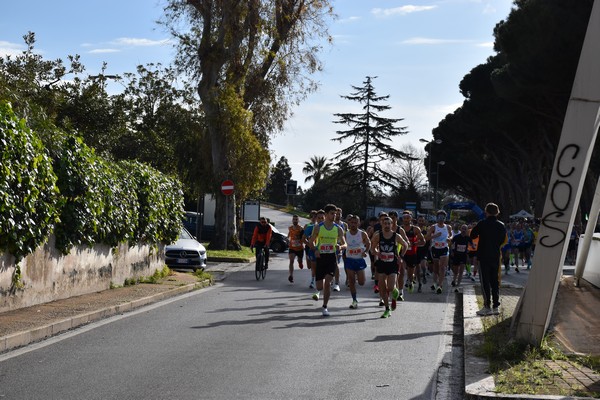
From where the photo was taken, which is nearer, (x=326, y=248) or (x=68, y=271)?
(x=68, y=271)

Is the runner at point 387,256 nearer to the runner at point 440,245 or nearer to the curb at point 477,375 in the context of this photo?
the curb at point 477,375

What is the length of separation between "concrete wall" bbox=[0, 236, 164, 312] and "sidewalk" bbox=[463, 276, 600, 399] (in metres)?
6.16

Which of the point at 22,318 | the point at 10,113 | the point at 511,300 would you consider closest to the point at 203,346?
the point at 22,318

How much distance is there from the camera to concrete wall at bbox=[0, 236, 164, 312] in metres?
12.8

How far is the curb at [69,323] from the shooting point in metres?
10.1

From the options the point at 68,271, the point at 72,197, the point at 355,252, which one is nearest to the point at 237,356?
the point at 68,271

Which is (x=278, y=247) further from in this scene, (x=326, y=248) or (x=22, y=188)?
(x=22, y=188)

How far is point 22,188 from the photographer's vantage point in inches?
495

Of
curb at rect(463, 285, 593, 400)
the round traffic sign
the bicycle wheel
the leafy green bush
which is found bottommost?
curb at rect(463, 285, 593, 400)

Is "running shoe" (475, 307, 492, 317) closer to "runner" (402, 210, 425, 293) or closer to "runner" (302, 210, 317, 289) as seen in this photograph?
"runner" (402, 210, 425, 293)

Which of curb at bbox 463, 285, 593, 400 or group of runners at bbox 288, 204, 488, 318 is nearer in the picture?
curb at bbox 463, 285, 593, 400

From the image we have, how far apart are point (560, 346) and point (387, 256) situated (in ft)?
15.5

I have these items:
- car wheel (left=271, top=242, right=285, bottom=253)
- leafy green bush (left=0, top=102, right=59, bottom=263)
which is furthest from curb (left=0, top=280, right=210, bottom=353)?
car wheel (left=271, top=242, right=285, bottom=253)

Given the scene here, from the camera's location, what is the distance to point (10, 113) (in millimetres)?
12078
